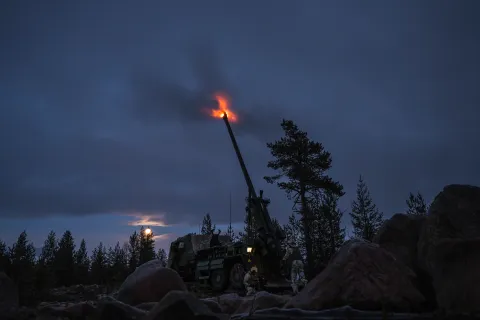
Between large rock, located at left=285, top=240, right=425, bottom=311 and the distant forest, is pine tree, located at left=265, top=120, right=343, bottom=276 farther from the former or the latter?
large rock, located at left=285, top=240, right=425, bottom=311

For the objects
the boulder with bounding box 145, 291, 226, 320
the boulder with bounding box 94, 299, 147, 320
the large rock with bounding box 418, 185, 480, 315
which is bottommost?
the boulder with bounding box 94, 299, 147, 320

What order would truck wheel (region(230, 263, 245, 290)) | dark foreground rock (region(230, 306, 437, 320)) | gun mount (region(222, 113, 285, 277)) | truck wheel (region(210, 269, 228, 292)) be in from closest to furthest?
1. dark foreground rock (region(230, 306, 437, 320))
2. gun mount (region(222, 113, 285, 277))
3. truck wheel (region(230, 263, 245, 290))
4. truck wheel (region(210, 269, 228, 292))

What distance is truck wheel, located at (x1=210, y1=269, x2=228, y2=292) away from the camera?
1747 centimetres

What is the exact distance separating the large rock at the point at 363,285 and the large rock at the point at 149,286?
3.43 metres

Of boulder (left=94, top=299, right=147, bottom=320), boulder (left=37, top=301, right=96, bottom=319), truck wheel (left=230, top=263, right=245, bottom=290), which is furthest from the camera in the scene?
truck wheel (left=230, top=263, right=245, bottom=290)

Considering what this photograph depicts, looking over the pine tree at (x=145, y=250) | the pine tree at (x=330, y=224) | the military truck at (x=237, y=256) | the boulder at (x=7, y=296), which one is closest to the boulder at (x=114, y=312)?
the boulder at (x=7, y=296)

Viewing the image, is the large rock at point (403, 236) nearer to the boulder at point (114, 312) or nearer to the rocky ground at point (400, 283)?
the rocky ground at point (400, 283)

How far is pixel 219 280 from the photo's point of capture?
17703 mm

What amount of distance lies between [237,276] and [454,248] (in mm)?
14545

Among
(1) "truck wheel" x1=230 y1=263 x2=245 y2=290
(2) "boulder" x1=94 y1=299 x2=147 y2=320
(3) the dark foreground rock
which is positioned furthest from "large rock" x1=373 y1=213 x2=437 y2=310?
(1) "truck wheel" x1=230 y1=263 x2=245 y2=290

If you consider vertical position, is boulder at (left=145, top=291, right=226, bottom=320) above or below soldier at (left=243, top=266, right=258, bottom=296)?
above

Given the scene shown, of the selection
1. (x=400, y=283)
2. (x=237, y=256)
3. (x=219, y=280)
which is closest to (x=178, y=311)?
(x=400, y=283)

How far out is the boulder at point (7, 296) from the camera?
534cm

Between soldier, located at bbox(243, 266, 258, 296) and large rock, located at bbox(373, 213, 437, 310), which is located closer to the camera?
large rock, located at bbox(373, 213, 437, 310)
